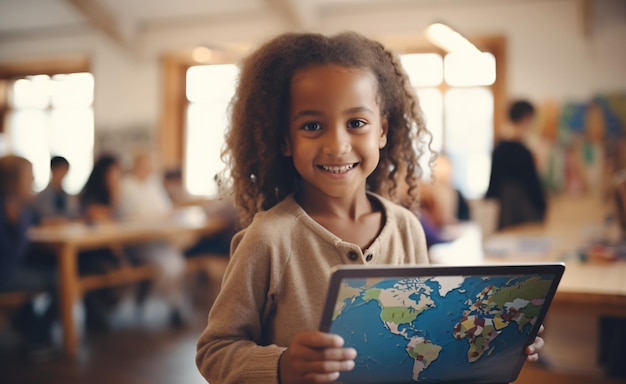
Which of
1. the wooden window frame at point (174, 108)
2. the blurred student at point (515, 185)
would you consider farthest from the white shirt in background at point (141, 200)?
the blurred student at point (515, 185)

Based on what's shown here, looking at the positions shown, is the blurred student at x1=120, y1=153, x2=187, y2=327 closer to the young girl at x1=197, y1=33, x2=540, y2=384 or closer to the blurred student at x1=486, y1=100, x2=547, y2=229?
the blurred student at x1=486, y1=100, x2=547, y2=229

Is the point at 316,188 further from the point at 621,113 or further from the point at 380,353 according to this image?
the point at 621,113

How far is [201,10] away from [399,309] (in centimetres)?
741

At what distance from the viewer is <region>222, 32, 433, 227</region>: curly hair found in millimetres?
964

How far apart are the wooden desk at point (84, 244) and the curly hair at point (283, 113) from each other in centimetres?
280

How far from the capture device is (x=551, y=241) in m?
2.77

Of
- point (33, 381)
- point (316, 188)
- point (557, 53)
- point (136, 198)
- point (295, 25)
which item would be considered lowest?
point (33, 381)

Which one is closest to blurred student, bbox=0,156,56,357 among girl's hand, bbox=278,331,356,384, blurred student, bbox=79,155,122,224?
blurred student, bbox=79,155,122,224

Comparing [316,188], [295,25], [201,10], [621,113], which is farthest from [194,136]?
[316,188]

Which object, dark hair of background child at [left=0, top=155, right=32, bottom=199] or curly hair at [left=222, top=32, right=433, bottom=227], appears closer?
curly hair at [left=222, top=32, right=433, bottom=227]

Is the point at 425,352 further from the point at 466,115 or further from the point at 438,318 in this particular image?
the point at 466,115

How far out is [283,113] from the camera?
0.99 meters

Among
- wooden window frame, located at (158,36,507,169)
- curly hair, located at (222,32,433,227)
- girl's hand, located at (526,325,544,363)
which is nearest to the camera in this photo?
girl's hand, located at (526,325,544,363)

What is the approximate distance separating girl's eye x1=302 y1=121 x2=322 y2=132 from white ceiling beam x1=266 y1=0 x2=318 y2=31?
602cm
